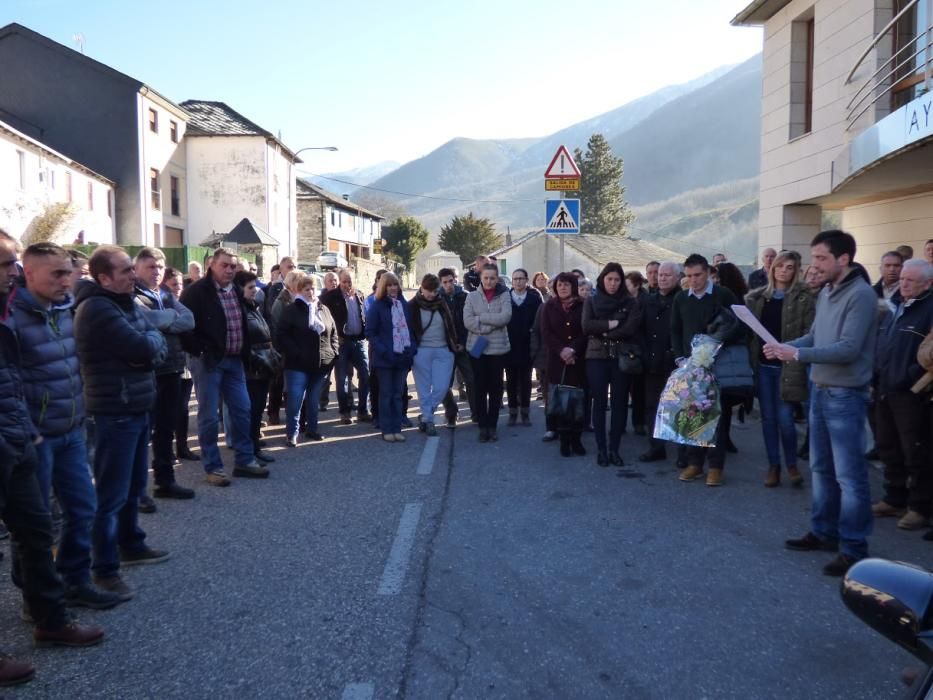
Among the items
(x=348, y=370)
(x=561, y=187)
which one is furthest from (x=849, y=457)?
(x=561, y=187)

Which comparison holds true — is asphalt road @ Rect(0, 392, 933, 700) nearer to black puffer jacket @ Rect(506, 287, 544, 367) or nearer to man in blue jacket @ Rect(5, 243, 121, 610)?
man in blue jacket @ Rect(5, 243, 121, 610)

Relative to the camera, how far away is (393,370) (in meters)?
9.29

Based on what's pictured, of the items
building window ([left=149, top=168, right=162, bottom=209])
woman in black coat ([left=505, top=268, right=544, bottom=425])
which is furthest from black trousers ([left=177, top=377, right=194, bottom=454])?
building window ([left=149, top=168, right=162, bottom=209])

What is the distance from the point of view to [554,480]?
7270 mm

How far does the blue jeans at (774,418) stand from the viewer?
23.1 ft

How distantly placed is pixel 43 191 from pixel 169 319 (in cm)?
2768

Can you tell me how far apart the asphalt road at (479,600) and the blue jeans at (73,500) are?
11.5 inches

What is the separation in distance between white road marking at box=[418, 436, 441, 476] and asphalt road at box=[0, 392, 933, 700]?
575mm

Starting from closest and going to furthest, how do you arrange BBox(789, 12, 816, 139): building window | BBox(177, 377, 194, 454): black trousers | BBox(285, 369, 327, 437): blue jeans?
BBox(177, 377, 194, 454): black trousers, BBox(285, 369, 327, 437): blue jeans, BBox(789, 12, 816, 139): building window

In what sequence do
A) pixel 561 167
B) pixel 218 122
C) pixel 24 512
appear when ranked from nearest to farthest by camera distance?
pixel 24 512 < pixel 561 167 < pixel 218 122

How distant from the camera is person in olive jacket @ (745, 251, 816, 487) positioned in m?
6.76

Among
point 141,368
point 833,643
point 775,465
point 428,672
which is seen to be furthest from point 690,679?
point 775,465

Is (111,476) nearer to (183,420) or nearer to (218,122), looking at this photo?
(183,420)

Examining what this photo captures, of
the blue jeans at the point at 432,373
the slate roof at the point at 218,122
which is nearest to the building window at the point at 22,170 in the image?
the slate roof at the point at 218,122
